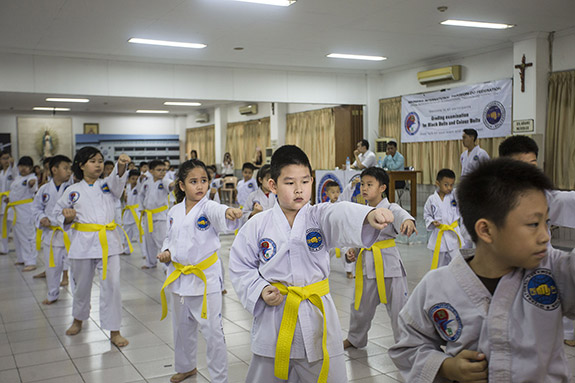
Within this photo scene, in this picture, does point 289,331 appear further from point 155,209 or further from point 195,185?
point 155,209

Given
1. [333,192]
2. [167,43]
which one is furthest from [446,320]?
[167,43]

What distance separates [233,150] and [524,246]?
52.0 feet

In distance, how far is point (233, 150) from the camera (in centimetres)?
1694

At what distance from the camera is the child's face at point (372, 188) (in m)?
3.85

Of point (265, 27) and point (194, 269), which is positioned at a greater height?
point (265, 27)

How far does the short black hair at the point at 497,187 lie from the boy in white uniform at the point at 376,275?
2222mm

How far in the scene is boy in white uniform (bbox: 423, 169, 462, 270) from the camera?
4.84 meters

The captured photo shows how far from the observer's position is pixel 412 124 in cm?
1097

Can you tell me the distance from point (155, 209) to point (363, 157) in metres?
4.51

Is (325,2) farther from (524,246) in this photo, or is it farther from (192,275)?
(524,246)

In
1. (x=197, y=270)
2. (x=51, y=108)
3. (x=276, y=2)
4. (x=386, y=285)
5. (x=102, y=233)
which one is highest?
(x=276, y=2)

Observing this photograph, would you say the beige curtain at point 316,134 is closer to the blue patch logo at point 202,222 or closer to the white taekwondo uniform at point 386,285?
the white taekwondo uniform at point 386,285

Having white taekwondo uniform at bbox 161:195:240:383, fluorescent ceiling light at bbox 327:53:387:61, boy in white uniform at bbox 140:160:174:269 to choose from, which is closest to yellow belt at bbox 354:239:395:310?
white taekwondo uniform at bbox 161:195:240:383

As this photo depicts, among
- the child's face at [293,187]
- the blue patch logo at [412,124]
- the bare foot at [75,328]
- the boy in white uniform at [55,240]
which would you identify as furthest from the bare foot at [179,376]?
the blue patch logo at [412,124]
